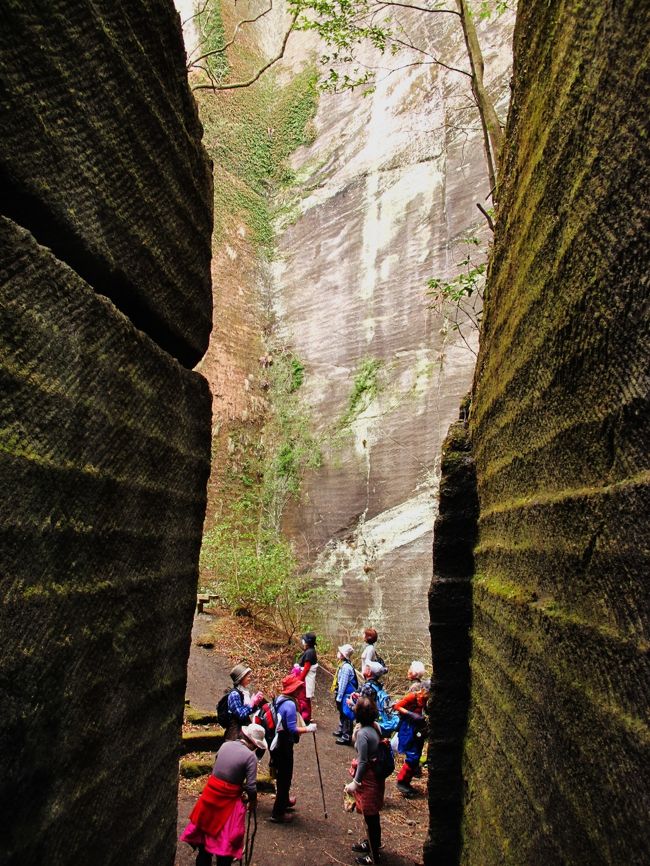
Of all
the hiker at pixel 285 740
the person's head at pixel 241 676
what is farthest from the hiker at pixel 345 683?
the person's head at pixel 241 676

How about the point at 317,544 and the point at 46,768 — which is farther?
the point at 317,544

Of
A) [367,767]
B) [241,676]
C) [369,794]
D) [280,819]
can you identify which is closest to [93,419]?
[241,676]

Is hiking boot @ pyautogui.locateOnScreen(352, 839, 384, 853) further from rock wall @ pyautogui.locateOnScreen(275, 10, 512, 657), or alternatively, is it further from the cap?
rock wall @ pyautogui.locateOnScreen(275, 10, 512, 657)

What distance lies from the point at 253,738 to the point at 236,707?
37 cm

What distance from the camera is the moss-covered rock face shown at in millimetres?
1037

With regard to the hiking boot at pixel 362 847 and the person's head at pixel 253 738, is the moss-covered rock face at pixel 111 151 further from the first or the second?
the hiking boot at pixel 362 847

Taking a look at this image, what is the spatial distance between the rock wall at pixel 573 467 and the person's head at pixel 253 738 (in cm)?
244

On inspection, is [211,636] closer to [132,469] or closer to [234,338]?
[234,338]

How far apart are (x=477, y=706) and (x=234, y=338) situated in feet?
48.9


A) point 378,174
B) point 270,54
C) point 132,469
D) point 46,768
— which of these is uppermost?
point 270,54

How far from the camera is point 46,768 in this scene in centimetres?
112

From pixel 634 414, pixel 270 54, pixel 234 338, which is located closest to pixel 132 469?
pixel 634 414

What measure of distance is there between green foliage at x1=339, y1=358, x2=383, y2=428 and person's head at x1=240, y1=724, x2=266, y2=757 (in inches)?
403

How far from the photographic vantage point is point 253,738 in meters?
4.52
